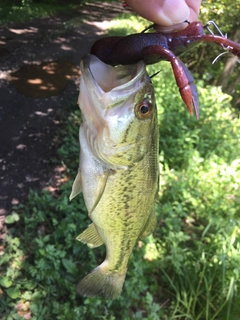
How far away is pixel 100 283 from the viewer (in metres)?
2.42

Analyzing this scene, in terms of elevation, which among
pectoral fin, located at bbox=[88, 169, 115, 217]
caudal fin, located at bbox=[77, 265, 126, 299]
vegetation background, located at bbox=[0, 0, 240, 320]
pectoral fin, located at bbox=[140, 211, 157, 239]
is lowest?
vegetation background, located at bbox=[0, 0, 240, 320]

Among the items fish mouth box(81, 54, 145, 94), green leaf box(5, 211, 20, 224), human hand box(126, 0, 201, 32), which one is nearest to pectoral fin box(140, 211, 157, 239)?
fish mouth box(81, 54, 145, 94)

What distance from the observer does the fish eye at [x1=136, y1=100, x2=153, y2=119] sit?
170 cm

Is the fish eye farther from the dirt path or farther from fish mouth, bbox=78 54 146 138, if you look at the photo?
the dirt path

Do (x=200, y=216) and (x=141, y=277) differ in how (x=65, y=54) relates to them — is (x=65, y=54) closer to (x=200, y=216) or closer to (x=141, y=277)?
(x=200, y=216)

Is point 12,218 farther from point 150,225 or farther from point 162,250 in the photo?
point 150,225

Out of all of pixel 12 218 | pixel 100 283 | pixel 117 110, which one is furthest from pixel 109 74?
pixel 12 218

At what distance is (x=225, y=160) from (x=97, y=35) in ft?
30.0

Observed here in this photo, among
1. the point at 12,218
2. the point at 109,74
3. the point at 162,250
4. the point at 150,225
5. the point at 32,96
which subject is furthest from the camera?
the point at 32,96

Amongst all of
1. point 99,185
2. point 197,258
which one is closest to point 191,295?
point 197,258

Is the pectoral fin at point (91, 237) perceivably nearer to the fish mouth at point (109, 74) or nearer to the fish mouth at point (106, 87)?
the fish mouth at point (106, 87)

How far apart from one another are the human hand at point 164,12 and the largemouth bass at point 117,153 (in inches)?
9.9

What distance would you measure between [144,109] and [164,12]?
0.44 meters

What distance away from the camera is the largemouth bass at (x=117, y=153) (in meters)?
1.64
